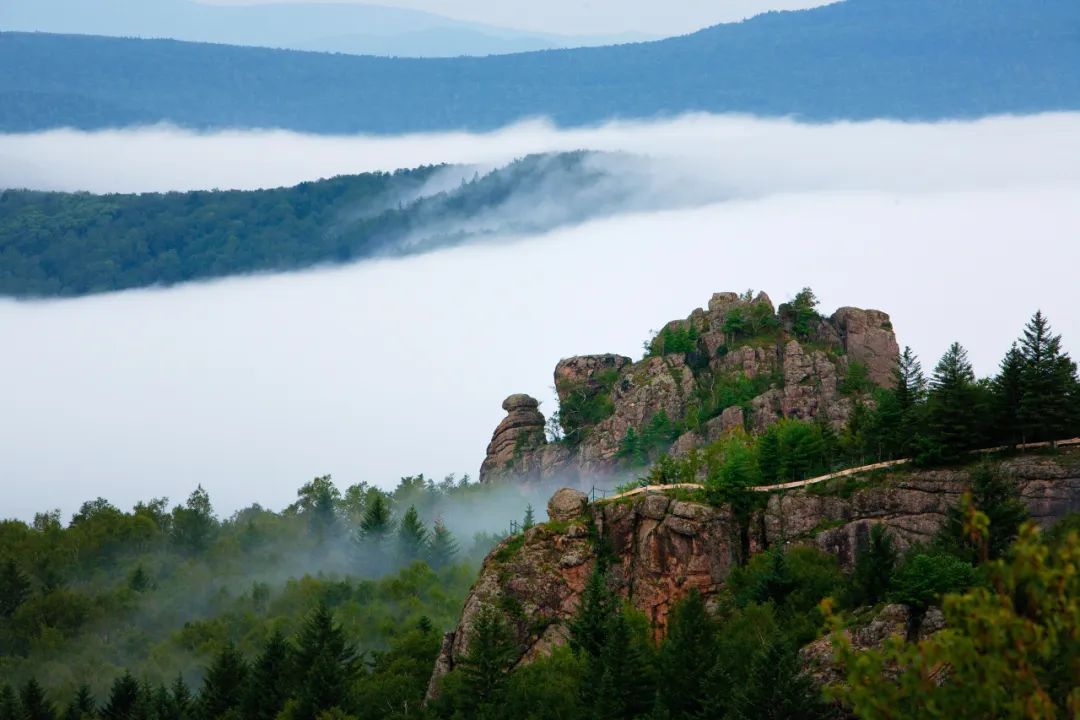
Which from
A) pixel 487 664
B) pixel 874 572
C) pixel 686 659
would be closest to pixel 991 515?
pixel 874 572

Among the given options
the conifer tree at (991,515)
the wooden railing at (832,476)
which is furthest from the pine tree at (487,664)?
the conifer tree at (991,515)

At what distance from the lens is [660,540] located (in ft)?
295

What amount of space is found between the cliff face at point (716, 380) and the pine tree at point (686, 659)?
3775 centimetres

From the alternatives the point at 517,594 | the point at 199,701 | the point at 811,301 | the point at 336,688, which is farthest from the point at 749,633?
the point at 811,301

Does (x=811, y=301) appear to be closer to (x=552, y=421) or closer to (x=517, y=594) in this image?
(x=552, y=421)

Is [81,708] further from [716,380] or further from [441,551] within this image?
[716,380]

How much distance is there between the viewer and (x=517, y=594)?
297 feet

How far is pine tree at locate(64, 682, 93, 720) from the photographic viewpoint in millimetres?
118000

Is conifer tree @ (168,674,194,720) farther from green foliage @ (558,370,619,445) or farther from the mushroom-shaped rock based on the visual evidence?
green foliage @ (558,370,619,445)

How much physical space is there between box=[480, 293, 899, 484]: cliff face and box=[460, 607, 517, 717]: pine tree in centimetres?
3740

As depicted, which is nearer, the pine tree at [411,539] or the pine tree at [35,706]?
the pine tree at [35,706]

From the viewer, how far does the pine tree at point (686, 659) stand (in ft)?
257

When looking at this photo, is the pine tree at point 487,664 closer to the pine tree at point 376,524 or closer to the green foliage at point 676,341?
the green foliage at point 676,341

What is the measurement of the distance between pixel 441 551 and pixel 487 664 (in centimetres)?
7457
